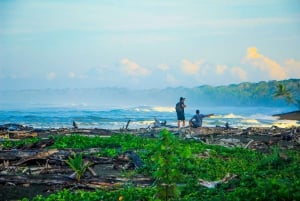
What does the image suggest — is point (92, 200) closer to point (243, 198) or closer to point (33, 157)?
point (243, 198)

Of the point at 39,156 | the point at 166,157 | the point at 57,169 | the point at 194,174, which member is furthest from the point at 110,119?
the point at 166,157

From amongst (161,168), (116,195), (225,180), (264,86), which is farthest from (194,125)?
(264,86)

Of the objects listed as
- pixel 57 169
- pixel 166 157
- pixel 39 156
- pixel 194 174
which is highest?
pixel 166 157

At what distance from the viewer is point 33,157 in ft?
55.5

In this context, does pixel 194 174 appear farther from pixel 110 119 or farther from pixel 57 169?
pixel 110 119

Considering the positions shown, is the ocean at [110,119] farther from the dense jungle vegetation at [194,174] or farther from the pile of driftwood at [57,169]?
the pile of driftwood at [57,169]

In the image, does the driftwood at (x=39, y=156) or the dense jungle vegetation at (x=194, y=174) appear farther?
the driftwood at (x=39, y=156)

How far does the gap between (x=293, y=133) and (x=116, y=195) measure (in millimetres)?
20171

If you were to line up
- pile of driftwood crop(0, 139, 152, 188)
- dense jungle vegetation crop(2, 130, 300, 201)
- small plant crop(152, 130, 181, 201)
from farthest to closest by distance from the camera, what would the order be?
pile of driftwood crop(0, 139, 152, 188)
dense jungle vegetation crop(2, 130, 300, 201)
small plant crop(152, 130, 181, 201)

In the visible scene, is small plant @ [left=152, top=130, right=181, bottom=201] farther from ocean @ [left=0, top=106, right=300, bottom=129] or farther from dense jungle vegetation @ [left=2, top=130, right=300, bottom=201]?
ocean @ [left=0, top=106, right=300, bottom=129]

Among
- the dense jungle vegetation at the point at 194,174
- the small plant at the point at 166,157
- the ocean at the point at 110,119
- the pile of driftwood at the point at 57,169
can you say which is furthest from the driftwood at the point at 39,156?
the ocean at the point at 110,119

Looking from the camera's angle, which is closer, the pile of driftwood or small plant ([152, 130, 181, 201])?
small plant ([152, 130, 181, 201])

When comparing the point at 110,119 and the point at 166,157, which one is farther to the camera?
the point at 110,119

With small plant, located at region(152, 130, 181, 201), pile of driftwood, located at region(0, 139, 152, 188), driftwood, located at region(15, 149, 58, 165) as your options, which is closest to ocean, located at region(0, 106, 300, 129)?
pile of driftwood, located at region(0, 139, 152, 188)
